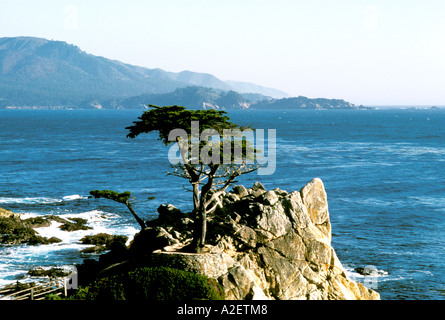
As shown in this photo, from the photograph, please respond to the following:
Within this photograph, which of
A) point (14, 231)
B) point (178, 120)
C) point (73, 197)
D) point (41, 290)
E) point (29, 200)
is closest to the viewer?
point (41, 290)

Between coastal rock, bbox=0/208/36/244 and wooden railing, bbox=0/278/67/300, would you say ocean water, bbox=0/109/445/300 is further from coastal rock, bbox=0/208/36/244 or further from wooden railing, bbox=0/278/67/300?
wooden railing, bbox=0/278/67/300

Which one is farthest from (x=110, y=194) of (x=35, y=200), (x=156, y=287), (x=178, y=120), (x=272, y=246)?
(x=35, y=200)

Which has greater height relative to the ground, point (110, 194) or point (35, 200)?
point (110, 194)

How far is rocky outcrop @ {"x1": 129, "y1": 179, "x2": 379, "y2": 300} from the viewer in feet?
86.1

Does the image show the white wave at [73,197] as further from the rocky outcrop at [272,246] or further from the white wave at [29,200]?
the rocky outcrop at [272,246]

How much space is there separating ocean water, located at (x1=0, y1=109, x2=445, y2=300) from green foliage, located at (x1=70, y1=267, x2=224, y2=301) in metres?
16.0

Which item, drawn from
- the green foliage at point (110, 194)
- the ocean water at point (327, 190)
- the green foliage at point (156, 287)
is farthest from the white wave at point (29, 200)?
the green foliage at point (156, 287)

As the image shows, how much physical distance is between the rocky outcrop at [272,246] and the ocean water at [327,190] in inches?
355

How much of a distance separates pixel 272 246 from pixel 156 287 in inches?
332

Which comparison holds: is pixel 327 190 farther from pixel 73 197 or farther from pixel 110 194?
pixel 110 194

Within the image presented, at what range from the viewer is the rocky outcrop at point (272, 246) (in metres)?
26.2

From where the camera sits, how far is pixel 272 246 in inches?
1085

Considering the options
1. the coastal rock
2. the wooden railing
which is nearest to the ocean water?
the coastal rock
